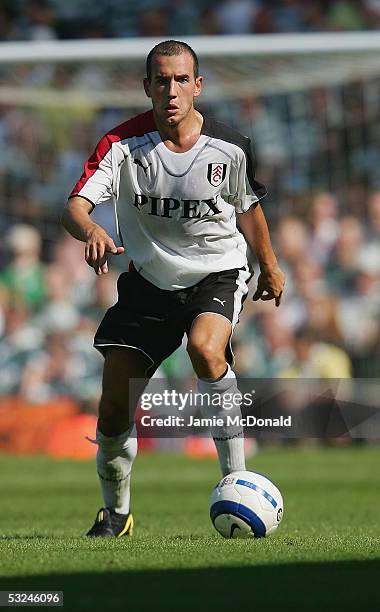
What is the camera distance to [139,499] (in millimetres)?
9805

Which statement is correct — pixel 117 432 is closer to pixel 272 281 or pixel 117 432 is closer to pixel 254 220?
pixel 272 281

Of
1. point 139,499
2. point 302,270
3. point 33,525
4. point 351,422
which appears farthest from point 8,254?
point 33,525

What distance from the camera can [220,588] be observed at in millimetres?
4223

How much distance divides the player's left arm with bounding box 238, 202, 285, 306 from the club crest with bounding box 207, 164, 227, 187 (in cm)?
27

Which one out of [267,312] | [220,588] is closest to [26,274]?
[267,312]

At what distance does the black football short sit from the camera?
6.39 m

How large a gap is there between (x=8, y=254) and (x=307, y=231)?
146 inches

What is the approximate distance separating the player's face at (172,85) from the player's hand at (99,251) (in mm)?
918

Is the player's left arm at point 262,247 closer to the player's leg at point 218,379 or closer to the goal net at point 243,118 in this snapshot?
the player's leg at point 218,379

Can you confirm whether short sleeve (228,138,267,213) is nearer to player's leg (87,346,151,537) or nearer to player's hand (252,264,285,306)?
player's hand (252,264,285,306)

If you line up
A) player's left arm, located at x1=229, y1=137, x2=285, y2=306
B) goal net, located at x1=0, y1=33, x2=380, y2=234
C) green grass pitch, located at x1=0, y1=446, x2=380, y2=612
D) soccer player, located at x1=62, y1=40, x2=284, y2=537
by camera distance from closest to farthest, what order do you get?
green grass pitch, located at x1=0, y1=446, x2=380, y2=612, soccer player, located at x1=62, y1=40, x2=284, y2=537, player's left arm, located at x1=229, y1=137, x2=285, y2=306, goal net, located at x1=0, y1=33, x2=380, y2=234

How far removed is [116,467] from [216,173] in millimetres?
1667

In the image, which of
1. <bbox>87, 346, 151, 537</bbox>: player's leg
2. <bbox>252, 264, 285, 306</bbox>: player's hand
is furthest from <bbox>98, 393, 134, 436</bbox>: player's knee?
<bbox>252, 264, 285, 306</bbox>: player's hand

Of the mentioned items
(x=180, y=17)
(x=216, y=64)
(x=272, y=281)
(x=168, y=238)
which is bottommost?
(x=272, y=281)
